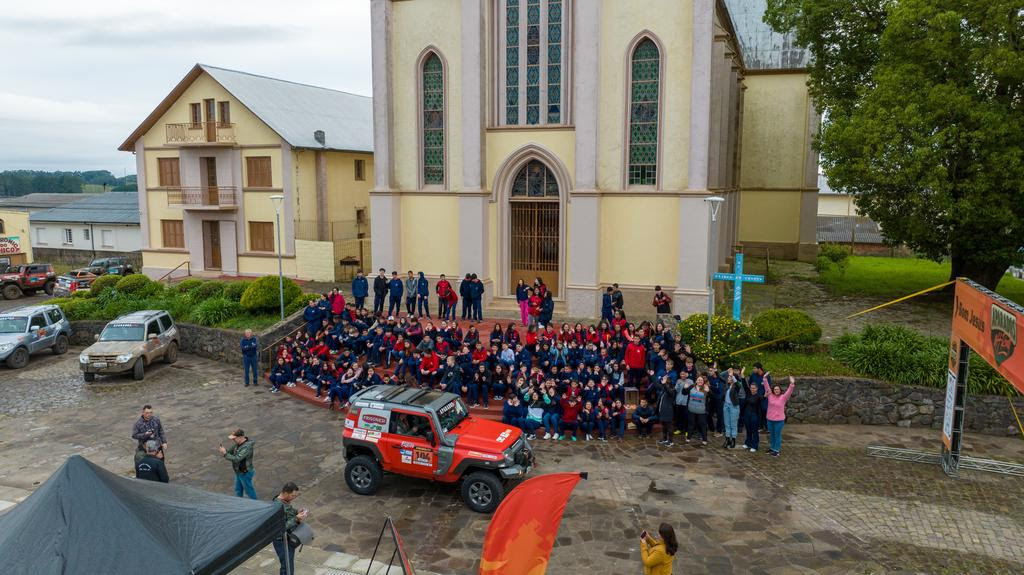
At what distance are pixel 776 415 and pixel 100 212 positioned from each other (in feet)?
152

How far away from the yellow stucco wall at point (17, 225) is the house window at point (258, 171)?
19.9 meters

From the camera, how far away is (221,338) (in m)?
22.9

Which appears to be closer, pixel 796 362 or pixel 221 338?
pixel 796 362

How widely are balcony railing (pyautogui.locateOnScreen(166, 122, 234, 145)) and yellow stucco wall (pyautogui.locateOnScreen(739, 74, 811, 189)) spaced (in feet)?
84.4

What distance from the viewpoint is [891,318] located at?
2364 centimetres

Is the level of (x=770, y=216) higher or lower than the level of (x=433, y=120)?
lower

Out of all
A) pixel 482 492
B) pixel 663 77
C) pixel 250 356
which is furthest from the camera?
pixel 663 77

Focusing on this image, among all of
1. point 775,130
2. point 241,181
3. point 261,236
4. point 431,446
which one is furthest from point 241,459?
point 775,130

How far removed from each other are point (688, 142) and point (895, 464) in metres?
11.3

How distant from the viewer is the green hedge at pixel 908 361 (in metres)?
15.7

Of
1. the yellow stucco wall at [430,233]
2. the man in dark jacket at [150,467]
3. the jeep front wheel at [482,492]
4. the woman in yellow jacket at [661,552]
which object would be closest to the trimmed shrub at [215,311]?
the yellow stucco wall at [430,233]

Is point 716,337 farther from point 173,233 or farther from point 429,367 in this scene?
point 173,233

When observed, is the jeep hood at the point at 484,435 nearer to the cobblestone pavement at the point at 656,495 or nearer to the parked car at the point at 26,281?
the cobblestone pavement at the point at 656,495

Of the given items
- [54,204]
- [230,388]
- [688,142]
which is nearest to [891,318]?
[688,142]
